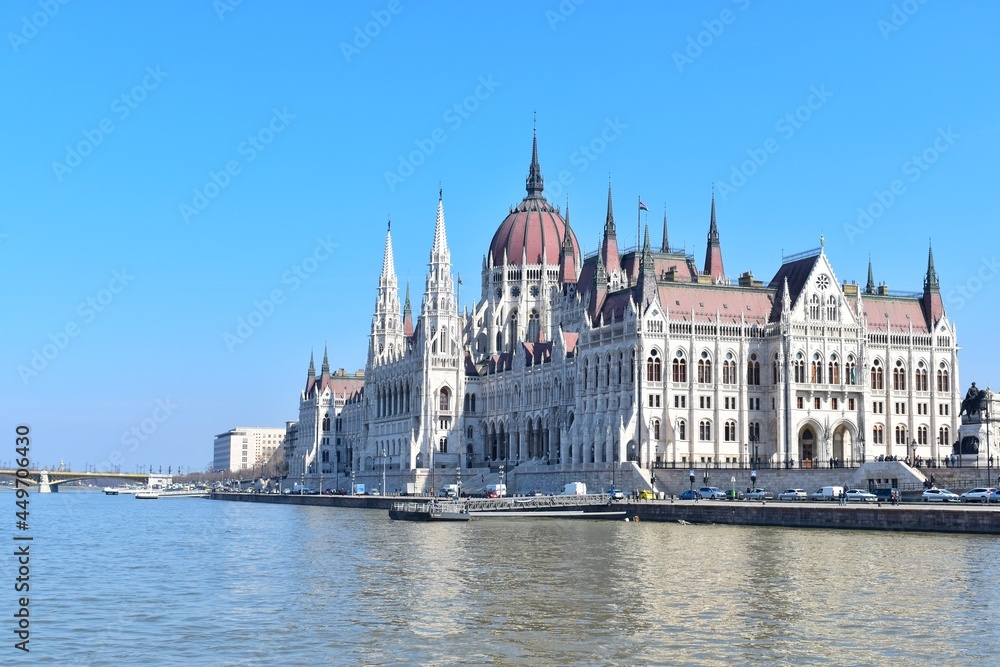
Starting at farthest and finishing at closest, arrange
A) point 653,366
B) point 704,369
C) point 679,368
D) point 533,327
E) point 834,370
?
1. point 533,327
2. point 834,370
3. point 704,369
4. point 679,368
5. point 653,366

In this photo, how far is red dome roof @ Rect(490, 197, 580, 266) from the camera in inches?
6811

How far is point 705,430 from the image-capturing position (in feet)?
391

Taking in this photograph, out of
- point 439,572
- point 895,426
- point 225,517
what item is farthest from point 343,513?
point 439,572

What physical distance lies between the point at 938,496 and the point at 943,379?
45.7 metres

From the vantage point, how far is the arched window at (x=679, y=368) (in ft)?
388

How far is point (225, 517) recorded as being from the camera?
120188 millimetres

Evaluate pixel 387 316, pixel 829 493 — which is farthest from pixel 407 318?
pixel 829 493

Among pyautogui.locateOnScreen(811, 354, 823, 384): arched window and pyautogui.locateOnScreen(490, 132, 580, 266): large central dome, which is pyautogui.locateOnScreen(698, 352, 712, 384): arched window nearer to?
pyautogui.locateOnScreen(811, 354, 823, 384): arched window

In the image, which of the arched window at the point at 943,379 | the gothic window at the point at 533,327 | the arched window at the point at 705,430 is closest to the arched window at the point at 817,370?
the arched window at the point at 705,430

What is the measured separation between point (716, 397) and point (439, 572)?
2632 inches

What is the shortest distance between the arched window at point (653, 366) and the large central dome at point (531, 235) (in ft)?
173

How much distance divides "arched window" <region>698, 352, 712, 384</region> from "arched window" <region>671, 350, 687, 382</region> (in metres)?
1.36

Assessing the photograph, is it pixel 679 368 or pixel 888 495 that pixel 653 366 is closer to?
pixel 679 368

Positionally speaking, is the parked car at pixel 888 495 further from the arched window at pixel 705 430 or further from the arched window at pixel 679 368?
the arched window at pixel 679 368
